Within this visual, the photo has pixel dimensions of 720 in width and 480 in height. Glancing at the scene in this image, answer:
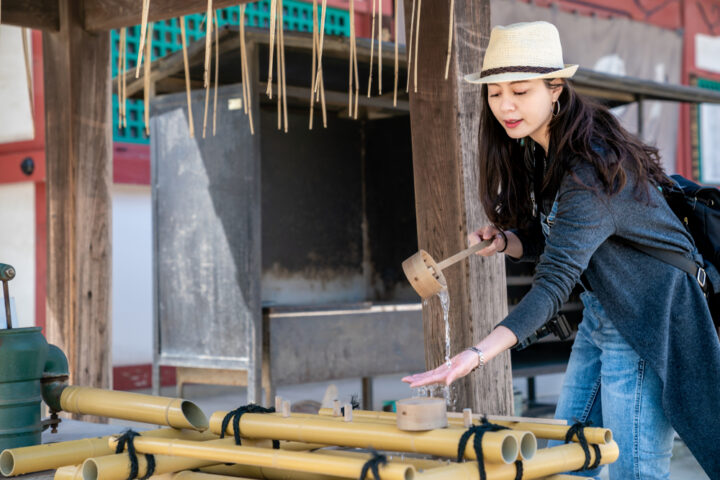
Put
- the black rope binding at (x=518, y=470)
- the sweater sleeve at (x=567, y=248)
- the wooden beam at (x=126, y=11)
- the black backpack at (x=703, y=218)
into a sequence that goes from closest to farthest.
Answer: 1. the black rope binding at (x=518, y=470)
2. the sweater sleeve at (x=567, y=248)
3. the black backpack at (x=703, y=218)
4. the wooden beam at (x=126, y=11)

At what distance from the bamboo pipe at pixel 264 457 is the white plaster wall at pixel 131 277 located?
5060 millimetres

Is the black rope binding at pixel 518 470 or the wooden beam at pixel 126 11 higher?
the wooden beam at pixel 126 11

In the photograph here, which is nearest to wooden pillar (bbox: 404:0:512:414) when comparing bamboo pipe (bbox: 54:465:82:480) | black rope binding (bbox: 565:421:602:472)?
black rope binding (bbox: 565:421:602:472)

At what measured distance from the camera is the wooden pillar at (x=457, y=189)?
8.78 feet

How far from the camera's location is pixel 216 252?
5047 millimetres

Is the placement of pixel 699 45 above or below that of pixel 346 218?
above

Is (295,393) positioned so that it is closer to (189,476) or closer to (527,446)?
(189,476)

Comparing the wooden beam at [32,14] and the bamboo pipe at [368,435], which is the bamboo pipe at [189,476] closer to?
the bamboo pipe at [368,435]

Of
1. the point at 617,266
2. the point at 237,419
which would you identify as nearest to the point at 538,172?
the point at 617,266

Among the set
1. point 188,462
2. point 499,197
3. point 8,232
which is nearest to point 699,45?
point 8,232

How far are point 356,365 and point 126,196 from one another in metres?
2.59

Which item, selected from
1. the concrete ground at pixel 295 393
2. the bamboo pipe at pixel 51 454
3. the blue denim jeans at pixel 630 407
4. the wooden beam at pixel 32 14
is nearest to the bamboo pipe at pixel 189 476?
the bamboo pipe at pixel 51 454

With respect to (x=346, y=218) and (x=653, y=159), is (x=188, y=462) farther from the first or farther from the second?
(x=346, y=218)

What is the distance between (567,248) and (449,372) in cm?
44
